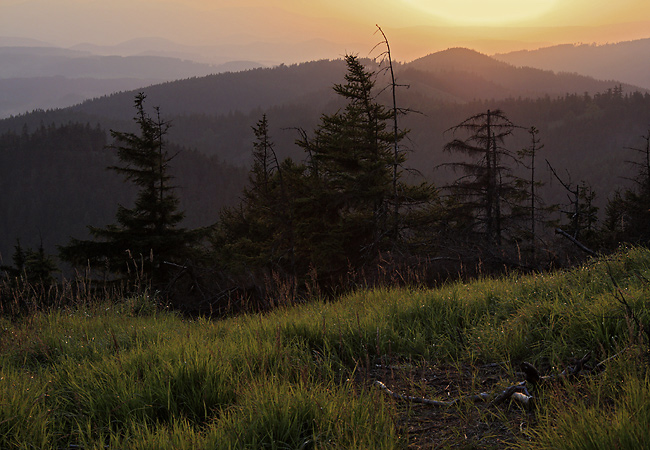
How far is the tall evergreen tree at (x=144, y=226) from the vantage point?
20.9 m

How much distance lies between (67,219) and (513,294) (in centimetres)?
18467

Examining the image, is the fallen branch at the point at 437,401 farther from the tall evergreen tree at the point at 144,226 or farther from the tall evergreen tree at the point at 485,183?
the tall evergreen tree at the point at 144,226

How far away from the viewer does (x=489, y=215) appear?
20.6 m

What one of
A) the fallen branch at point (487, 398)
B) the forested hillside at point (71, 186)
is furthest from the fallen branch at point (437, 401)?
the forested hillside at point (71, 186)

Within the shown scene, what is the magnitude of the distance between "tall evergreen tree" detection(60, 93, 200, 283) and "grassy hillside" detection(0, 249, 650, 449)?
1661cm

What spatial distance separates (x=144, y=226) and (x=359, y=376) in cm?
2097

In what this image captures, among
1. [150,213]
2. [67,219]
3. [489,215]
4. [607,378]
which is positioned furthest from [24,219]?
[607,378]

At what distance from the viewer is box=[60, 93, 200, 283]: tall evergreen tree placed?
20891 mm

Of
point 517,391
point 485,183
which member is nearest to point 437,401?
point 517,391

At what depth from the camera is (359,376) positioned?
3598mm

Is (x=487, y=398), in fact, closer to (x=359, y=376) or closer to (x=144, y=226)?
(x=359, y=376)

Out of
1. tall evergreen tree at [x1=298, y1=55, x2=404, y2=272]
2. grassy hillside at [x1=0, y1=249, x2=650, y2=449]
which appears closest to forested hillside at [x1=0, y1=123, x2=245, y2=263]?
tall evergreen tree at [x1=298, y1=55, x2=404, y2=272]

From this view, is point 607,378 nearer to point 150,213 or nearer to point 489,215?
point 489,215

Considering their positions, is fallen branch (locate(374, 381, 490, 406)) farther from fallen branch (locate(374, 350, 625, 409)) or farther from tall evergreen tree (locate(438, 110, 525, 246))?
tall evergreen tree (locate(438, 110, 525, 246))
